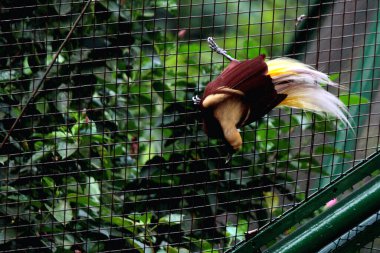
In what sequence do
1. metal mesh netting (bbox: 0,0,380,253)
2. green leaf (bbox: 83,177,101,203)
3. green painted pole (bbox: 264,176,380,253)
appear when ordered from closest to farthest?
green painted pole (bbox: 264,176,380,253) < metal mesh netting (bbox: 0,0,380,253) < green leaf (bbox: 83,177,101,203)

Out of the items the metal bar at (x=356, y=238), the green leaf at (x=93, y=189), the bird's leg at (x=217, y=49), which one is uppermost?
the bird's leg at (x=217, y=49)

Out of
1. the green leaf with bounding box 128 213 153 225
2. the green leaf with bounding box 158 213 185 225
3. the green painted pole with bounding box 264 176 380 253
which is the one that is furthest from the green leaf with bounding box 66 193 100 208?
the green painted pole with bounding box 264 176 380 253

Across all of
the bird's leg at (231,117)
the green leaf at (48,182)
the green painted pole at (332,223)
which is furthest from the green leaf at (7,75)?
the green painted pole at (332,223)

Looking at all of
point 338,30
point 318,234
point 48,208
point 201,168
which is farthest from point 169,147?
point 338,30

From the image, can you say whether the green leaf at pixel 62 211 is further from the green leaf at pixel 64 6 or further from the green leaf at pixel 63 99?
the green leaf at pixel 64 6

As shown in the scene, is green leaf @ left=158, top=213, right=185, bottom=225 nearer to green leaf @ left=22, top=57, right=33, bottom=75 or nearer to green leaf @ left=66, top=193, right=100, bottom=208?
green leaf @ left=66, top=193, right=100, bottom=208

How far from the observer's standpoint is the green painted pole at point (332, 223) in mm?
2609

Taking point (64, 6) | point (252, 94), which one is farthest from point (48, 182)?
point (252, 94)

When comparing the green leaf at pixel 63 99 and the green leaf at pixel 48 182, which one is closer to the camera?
the green leaf at pixel 48 182

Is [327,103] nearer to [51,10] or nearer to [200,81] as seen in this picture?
[200,81]

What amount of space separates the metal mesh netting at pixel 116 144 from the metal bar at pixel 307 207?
0.14ft

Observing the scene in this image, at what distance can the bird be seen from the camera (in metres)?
2.63

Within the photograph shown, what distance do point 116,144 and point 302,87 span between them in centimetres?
74

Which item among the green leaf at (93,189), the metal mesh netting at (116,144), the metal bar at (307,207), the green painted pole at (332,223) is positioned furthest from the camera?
the green leaf at (93,189)
